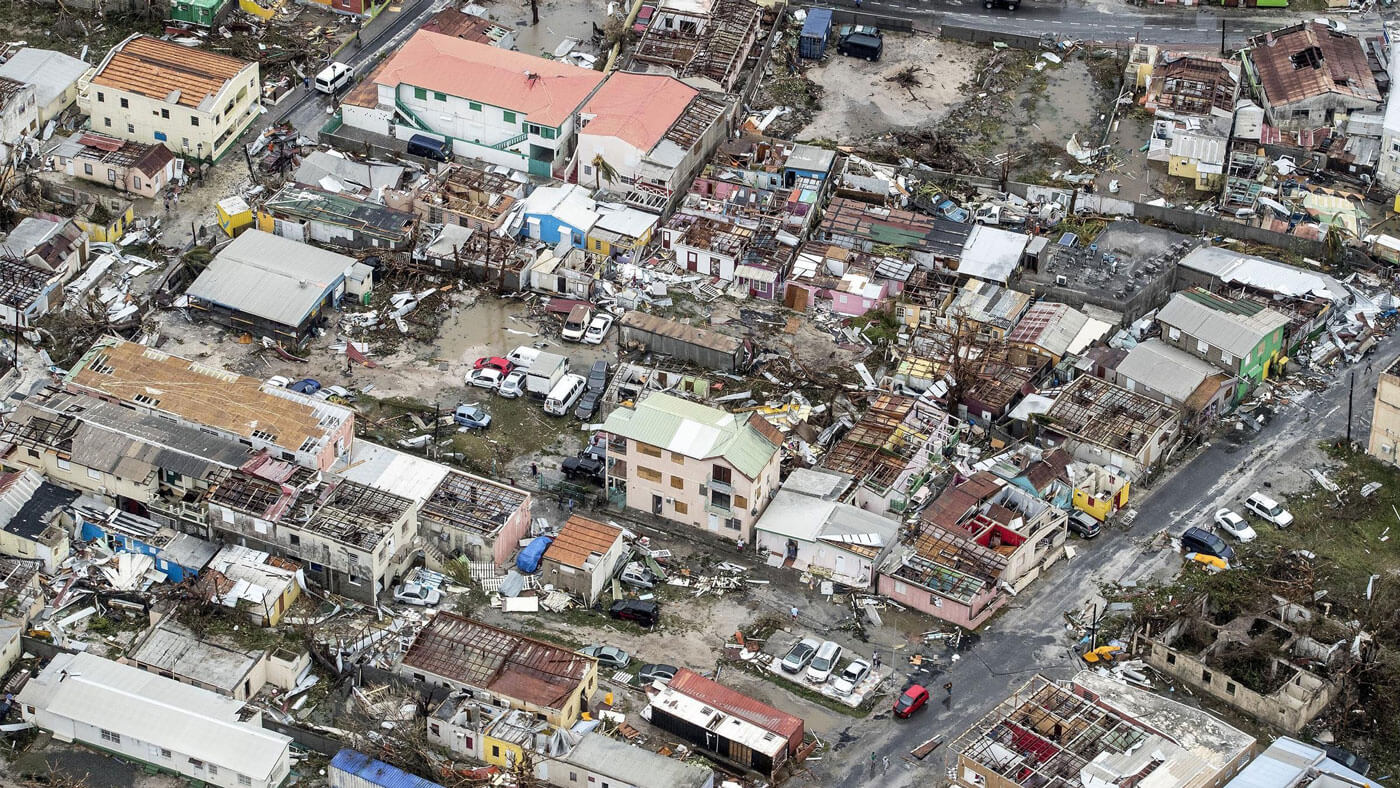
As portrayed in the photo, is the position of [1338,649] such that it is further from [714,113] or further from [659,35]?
[659,35]

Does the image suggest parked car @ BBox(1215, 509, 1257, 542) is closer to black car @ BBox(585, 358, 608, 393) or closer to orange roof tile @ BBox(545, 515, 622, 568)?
orange roof tile @ BBox(545, 515, 622, 568)

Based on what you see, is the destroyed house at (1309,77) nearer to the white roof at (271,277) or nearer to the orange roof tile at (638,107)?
the orange roof tile at (638,107)

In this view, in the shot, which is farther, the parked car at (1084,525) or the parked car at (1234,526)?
the parked car at (1084,525)

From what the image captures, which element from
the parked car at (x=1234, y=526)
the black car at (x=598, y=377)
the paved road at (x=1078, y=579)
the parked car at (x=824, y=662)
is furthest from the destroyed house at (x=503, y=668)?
the parked car at (x=1234, y=526)

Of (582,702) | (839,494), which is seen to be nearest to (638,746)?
(582,702)

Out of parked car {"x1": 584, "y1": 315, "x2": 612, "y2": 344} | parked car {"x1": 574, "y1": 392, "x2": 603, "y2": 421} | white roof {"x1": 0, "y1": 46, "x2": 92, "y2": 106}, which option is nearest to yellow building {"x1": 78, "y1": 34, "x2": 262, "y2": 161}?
white roof {"x1": 0, "y1": 46, "x2": 92, "y2": 106}

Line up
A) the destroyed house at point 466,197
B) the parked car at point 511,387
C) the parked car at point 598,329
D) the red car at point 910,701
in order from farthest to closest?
the destroyed house at point 466,197, the parked car at point 598,329, the parked car at point 511,387, the red car at point 910,701
